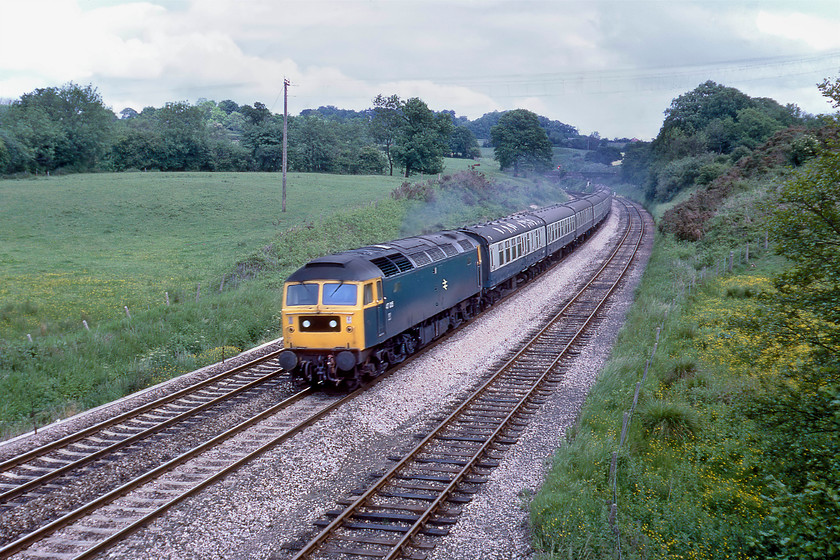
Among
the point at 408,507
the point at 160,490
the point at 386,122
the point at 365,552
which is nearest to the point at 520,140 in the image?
the point at 386,122

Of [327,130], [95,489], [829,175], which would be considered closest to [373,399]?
[95,489]

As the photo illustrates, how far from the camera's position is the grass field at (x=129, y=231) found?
77.7 ft

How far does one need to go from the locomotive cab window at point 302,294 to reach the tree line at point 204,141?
5686 centimetres

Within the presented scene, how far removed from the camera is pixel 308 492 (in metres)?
9.89

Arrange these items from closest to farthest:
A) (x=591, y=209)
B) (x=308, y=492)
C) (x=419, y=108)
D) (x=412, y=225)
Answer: (x=308, y=492) → (x=412, y=225) → (x=591, y=209) → (x=419, y=108)

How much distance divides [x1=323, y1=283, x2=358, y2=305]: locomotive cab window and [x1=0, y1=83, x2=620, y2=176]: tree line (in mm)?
57153

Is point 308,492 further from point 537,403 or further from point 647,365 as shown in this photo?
point 647,365

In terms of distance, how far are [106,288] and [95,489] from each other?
1829cm

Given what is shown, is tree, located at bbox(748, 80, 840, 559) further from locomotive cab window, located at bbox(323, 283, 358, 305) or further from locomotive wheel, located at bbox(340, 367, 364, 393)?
locomotive wheel, located at bbox(340, 367, 364, 393)

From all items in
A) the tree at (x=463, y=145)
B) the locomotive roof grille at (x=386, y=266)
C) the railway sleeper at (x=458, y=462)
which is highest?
the tree at (x=463, y=145)

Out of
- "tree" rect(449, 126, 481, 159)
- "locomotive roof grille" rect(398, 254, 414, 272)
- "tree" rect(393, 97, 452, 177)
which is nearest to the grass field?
"tree" rect(393, 97, 452, 177)

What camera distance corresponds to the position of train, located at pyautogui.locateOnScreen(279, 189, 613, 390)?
14.0 m

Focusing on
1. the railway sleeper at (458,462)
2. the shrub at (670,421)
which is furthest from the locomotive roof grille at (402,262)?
the shrub at (670,421)

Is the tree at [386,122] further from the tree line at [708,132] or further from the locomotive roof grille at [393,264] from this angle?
the locomotive roof grille at [393,264]
